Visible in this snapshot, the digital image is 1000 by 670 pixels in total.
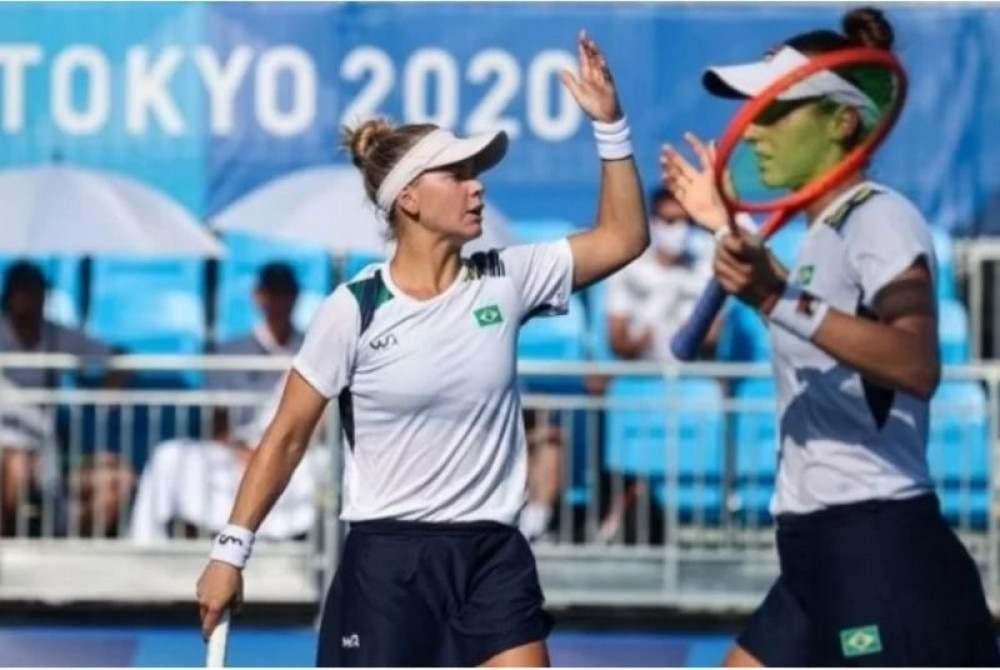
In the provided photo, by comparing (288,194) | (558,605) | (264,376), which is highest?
(288,194)

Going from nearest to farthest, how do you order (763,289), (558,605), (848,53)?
(763,289) → (848,53) → (558,605)

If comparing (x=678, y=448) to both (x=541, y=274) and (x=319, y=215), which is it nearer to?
(x=319, y=215)

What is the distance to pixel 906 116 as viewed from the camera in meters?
12.9

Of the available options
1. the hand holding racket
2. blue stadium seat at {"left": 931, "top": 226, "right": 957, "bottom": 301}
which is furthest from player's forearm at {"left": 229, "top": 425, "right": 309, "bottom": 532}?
blue stadium seat at {"left": 931, "top": 226, "right": 957, "bottom": 301}

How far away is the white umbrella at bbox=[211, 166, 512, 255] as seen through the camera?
1234 cm

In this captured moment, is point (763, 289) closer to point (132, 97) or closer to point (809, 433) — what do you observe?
point (809, 433)

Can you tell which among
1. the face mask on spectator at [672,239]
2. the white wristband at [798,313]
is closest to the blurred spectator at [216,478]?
the face mask on spectator at [672,239]

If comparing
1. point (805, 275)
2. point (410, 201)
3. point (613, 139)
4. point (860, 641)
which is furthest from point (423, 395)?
point (860, 641)

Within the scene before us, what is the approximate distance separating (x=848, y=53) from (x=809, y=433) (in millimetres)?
818

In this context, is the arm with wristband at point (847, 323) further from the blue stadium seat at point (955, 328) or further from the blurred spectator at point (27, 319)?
the blurred spectator at point (27, 319)

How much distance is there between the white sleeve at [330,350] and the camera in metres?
6.29

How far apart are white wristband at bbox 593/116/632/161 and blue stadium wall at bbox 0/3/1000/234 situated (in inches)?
251

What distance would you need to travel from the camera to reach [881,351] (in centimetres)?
554

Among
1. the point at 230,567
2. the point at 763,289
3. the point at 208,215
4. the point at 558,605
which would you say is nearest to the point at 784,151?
the point at 763,289
